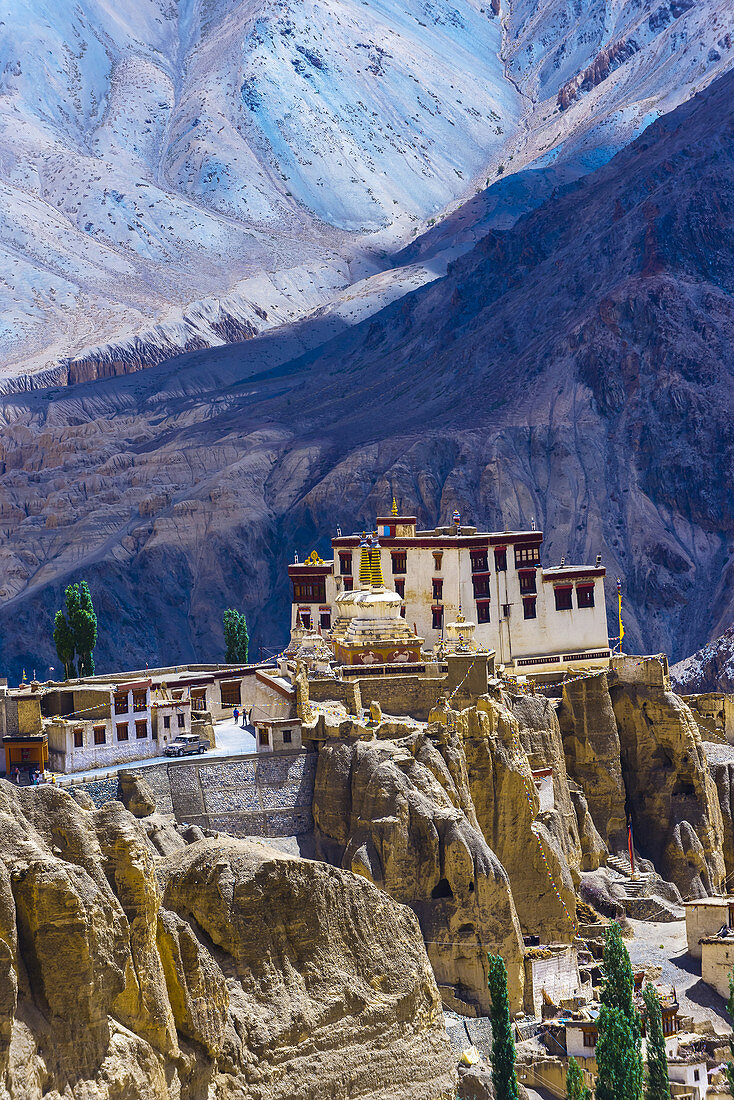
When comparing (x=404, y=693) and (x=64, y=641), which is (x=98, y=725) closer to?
(x=404, y=693)

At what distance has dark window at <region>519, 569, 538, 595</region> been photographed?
264 feet

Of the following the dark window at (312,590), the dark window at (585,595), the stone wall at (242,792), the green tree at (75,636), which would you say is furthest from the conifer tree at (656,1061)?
the green tree at (75,636)

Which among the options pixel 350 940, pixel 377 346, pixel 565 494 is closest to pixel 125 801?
pixel 350 940

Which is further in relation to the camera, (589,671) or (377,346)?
(377,346)

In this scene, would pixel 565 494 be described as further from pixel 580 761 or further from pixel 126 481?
pixel 580 761

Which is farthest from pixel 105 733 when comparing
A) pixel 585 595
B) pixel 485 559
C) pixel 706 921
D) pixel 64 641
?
pixel 585 595

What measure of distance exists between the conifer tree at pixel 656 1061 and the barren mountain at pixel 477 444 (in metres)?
86.5

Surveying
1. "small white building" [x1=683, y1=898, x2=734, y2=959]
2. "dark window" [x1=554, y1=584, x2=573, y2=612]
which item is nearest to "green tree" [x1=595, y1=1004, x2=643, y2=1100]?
"small white building" [x1=683, y1=898, x2=734, y2=959]

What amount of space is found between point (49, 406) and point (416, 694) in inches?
5027

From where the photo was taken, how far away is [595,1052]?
170 feet

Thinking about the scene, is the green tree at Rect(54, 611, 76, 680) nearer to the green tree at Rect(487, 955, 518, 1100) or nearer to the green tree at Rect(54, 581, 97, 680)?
the green tree at Rect(54, 581, 97, 680)

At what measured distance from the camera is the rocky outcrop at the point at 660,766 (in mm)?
78062

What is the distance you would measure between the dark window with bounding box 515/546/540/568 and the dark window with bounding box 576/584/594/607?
7.52 ft

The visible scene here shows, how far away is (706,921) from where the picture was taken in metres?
65.5
